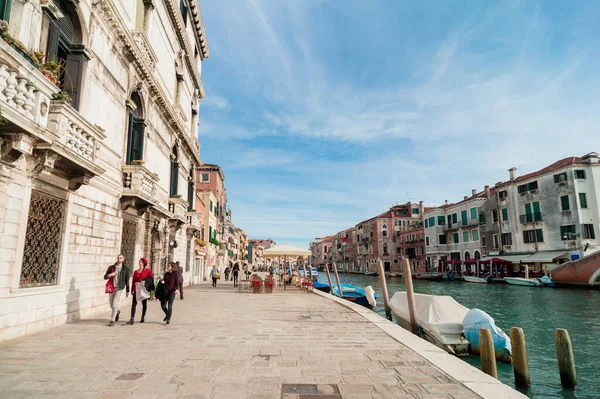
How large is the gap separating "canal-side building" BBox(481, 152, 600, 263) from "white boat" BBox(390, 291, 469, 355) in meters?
29.9

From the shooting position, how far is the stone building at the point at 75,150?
609cm

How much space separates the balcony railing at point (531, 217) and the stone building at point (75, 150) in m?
37.2

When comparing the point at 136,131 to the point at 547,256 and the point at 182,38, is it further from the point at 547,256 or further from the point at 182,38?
the point at 547,256

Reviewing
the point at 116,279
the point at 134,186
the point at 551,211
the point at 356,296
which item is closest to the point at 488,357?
the point at 116,279

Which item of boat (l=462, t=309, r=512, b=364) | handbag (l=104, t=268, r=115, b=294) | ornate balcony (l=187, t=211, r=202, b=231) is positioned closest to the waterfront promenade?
handbag (l=104, t=268, r=115, b=294)

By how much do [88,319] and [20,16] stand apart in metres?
6.62

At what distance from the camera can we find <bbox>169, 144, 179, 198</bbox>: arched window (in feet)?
60.4

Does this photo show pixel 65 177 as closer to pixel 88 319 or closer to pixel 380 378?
pixel 88 319

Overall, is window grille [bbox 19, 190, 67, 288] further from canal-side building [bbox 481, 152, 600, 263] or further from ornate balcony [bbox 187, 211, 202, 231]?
canal-side building [bbox 481, 152, 600, 263]

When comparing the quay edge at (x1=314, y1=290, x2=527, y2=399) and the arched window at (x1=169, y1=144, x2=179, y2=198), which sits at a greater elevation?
the arched window at (x1=169, y1=144, x2=179, y2=198)

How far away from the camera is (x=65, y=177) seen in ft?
25.8

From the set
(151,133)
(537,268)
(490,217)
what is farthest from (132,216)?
(490,217)

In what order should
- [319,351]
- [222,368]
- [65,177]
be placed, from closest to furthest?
[222,368] → [319,351] → [65,177]

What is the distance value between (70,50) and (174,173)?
10508 mm
